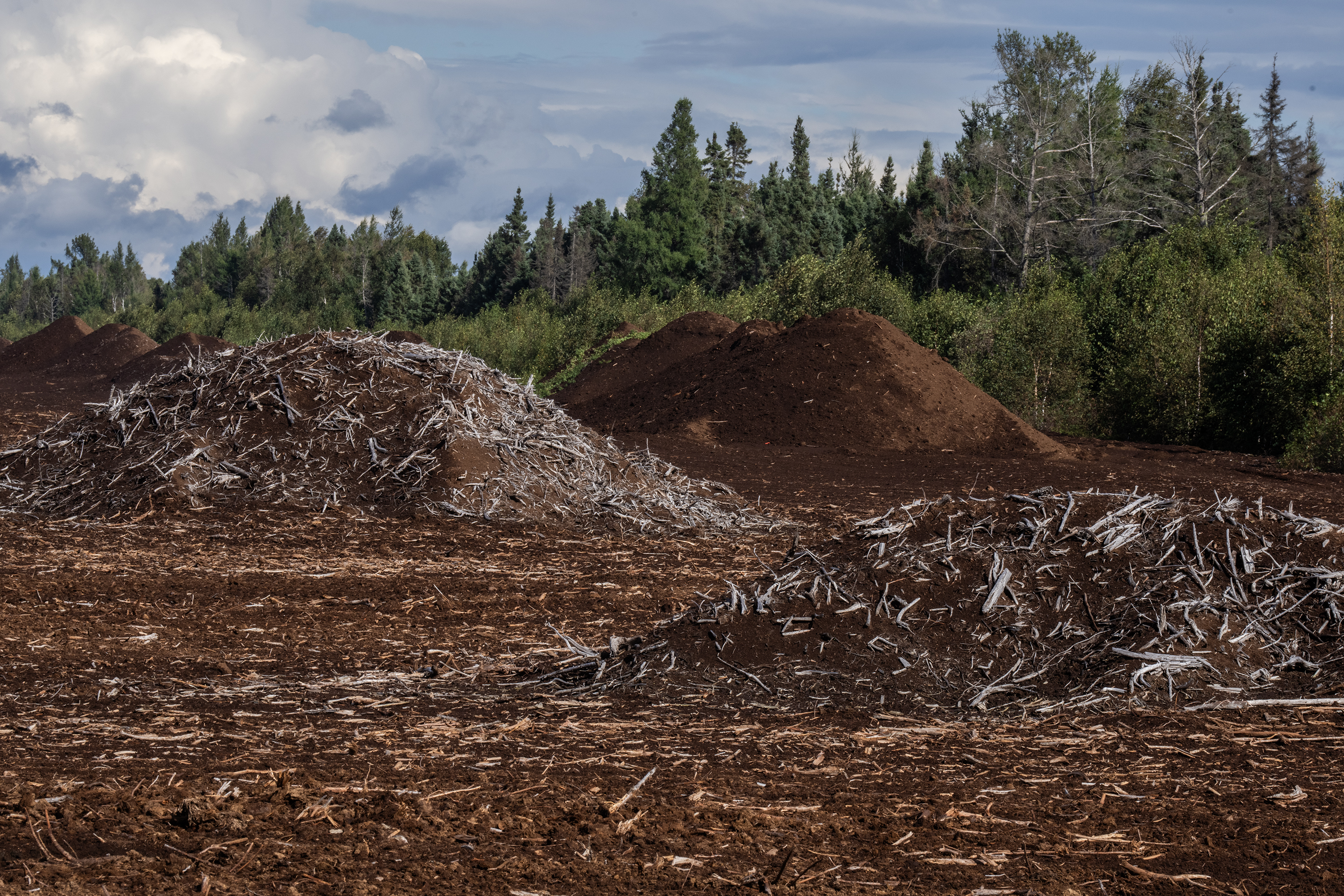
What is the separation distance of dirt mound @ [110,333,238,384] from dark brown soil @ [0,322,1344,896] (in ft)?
109

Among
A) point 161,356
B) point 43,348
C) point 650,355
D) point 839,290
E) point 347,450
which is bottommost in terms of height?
point 347,450

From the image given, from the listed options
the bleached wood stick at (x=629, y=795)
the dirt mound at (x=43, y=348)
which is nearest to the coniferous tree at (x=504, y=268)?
the dirt mound at (x=43, y=348)

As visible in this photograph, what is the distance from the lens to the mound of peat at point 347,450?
442 inches

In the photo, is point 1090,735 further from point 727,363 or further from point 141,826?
point 727,363

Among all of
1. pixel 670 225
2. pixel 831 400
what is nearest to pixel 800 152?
pixel 670 225

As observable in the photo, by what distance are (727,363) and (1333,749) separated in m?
Result: 20.1

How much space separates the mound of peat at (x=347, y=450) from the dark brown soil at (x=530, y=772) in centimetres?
351

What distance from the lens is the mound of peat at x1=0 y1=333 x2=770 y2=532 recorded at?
1123 cm

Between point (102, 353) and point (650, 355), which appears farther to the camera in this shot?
point (102, 353)

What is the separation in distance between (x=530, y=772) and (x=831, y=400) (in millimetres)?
17248

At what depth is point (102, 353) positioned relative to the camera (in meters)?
44.4

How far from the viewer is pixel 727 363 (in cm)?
2398

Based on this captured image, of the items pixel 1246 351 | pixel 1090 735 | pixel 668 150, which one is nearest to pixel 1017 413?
pixel 1246 351

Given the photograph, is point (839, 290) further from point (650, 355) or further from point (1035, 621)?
point (1035, 621)
